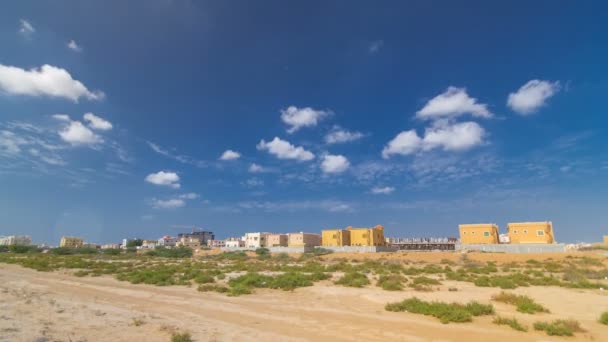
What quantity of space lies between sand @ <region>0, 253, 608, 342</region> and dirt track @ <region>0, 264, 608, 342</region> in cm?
3

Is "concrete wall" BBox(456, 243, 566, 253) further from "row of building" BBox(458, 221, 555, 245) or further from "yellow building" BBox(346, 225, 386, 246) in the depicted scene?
"yellow building" BBox(346, 225, 386, 246)

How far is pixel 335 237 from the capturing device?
263ft

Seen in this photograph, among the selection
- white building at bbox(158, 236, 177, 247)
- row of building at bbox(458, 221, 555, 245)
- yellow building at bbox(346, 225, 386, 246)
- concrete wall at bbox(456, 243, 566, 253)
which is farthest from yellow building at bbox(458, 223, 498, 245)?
white building at bbox(158, 236, 177, 247)

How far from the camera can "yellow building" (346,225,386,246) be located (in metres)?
76.8

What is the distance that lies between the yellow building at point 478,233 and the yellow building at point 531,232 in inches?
140

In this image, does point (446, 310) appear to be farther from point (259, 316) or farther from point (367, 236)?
point (367, 236)

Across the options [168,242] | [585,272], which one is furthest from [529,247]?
[168,242]

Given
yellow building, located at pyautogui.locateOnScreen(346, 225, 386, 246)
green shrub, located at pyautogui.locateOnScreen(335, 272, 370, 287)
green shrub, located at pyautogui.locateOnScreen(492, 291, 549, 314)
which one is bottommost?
green shrub, located at pyautogui.locateOnScreen(335, 272, 370, 287)

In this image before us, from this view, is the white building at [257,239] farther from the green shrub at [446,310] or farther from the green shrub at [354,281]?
the green shrub at [446,310]

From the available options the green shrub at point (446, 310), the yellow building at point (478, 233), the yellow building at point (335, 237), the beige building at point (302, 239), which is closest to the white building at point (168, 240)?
the beige building at point (302, 239)

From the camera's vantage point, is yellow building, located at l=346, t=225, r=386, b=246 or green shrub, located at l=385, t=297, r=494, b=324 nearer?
green shrub, located at l=385, t=297, r=494, b=324

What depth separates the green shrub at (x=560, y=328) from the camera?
8.77 meters

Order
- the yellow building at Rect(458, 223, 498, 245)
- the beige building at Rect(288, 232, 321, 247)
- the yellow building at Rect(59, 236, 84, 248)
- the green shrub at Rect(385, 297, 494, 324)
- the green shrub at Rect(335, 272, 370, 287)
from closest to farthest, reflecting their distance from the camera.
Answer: the green shrub at Rect(385, 297, 494, 324) < the green shrub at Rect(335, 272, 370, 287) < the yellow building at Rect(458, 223, 498, 245) < the beige building at Rect(288, 232, 321, 247) < the yellow building at Rect(59, 236, 84, 248)

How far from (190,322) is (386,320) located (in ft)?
22.9
